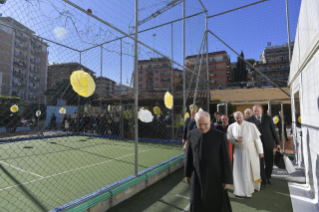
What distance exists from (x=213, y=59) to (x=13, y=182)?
4363 cm

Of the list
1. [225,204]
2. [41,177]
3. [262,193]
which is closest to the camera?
[225,204]

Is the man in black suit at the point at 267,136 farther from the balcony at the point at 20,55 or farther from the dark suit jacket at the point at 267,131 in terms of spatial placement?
the balcony at the point at 20,55

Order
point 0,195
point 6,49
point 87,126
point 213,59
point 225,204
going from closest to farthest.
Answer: point 225,204
point 6,49
point 0,195
point 87,126
point 213,59

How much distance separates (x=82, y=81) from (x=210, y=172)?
16.7 ft

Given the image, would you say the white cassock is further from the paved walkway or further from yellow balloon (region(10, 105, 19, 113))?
yellow balloon (region(10, 105, 19, 113))

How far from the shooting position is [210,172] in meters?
2.13

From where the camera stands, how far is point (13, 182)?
4.32 metres

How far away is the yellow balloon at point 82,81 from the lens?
5.78 metres

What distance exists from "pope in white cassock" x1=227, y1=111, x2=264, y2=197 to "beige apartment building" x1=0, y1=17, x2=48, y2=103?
4128 millimetres

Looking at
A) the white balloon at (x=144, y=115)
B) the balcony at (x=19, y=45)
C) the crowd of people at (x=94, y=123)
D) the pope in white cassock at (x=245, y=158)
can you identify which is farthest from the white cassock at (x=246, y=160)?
the crowd of people at (x=94, y=123)

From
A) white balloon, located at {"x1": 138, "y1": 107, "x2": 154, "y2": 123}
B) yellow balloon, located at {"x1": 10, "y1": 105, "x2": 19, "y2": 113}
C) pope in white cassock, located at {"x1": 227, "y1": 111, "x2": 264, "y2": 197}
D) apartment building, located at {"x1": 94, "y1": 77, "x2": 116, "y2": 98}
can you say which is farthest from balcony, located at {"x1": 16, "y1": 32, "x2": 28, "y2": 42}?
white balloon, located at {"x1": 138, "y1": 107, "x2": 154, "y2": 123}

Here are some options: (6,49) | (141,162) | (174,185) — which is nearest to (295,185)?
(174,185)

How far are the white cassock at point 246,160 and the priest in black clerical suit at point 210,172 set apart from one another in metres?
1.78

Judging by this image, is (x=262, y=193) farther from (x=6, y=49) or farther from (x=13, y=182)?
(x=13, y=182)
